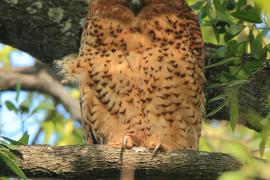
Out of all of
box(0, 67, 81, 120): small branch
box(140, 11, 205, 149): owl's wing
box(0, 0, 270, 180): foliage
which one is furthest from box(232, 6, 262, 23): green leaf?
box(0, 67, 81, 120): small branch

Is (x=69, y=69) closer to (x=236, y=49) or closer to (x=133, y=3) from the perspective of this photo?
(x=133, y=3)

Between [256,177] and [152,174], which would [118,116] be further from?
[256,177]

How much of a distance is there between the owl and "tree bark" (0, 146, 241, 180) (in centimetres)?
66

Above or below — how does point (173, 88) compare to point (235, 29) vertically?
below

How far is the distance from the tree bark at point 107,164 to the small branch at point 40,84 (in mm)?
2782

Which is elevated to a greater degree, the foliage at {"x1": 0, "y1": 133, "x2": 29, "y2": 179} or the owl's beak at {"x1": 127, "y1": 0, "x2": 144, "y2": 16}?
the owl's beak at {"x1": 127, "y1": 0, "x2": 144, "y2": 16}

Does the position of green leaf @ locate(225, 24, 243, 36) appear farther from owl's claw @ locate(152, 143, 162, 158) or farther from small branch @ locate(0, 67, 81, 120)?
small branch @ locate(0, 67, 81, 120)

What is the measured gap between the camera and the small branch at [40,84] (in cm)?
655

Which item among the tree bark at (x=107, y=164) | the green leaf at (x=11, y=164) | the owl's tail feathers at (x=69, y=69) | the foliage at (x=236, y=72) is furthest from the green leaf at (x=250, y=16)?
the green leaf at (x=11, y=164)

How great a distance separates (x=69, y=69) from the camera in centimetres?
472

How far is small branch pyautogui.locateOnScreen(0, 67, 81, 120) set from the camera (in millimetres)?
6547

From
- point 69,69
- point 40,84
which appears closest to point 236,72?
point 69,69

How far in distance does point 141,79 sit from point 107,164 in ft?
3.18

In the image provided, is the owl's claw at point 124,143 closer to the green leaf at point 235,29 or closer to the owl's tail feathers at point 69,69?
the owl's tail feathers at point 69,69
